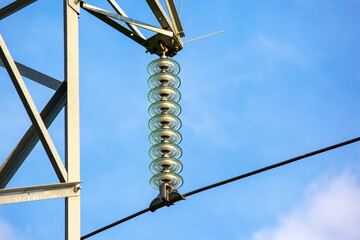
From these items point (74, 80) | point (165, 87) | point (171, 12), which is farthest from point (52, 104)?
point (171, 12)

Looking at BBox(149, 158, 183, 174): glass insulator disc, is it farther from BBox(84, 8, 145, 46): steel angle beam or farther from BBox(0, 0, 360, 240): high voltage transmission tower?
BBox(84, 8, 145, 46): steel angle beam

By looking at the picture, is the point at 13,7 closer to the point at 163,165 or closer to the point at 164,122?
the point at 164,122

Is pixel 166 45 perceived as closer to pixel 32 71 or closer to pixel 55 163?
pixel 32 71

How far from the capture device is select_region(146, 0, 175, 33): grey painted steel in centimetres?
788

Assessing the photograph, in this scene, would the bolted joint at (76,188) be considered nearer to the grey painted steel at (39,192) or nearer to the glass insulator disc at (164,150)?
the grey painted steel at (39,192)

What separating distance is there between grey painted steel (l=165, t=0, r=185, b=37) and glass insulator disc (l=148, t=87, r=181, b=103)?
0.85 meters

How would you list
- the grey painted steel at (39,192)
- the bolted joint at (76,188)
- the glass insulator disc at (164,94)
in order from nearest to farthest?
the grey painted steel at (39,192) < the bolted joint at (76,188) < the glass insulator disc at (164,94)

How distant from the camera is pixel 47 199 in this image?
573 cm

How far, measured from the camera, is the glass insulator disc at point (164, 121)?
768 centimetres

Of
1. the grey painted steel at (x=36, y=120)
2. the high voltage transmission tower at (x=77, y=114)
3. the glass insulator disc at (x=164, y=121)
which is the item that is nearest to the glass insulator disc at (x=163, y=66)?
the high voltage transmission tower at (x=77, y=114)

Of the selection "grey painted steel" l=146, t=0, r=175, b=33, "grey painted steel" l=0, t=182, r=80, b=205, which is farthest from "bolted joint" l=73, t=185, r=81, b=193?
"grey painted steel" l=146, t=0, r=175, b=33

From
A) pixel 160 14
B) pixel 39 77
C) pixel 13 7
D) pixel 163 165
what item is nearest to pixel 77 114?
pixel 39 77

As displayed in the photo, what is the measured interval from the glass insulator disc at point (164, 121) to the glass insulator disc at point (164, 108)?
0.09m

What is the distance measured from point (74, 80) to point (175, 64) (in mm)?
1931
